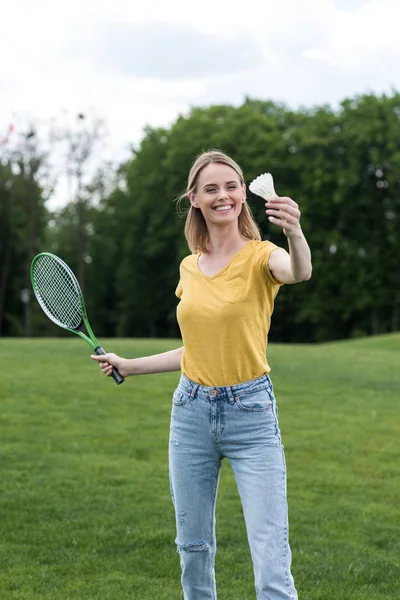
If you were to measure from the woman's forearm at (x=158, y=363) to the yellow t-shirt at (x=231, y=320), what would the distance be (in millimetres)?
318

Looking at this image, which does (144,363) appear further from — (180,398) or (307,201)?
(307,201)

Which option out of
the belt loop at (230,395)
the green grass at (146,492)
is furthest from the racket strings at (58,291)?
the green grass at (146,492)

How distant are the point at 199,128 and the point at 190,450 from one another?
44240mm

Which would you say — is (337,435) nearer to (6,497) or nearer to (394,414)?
(394,414)

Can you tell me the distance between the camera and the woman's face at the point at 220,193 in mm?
4020

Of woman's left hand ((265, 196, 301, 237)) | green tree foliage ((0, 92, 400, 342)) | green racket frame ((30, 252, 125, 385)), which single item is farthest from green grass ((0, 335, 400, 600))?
green tree foliage ((0, 92, 400, 342))

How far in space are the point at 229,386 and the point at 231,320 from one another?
297 millimetres

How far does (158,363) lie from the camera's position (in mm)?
4395

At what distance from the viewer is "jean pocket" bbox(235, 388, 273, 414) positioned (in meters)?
3.82

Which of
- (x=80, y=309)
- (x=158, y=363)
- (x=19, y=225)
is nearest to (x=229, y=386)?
(x=158, y=363)

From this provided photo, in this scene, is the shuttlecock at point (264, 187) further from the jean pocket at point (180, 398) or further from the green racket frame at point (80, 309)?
the green racket frame at point (80, 309)

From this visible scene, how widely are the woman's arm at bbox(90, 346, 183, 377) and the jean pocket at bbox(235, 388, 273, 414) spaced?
1.88 feet

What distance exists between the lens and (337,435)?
11164mm

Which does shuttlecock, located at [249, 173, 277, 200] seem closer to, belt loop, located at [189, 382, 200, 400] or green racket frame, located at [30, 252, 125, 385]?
belt loop, located at [189, 382, 200, 400]
